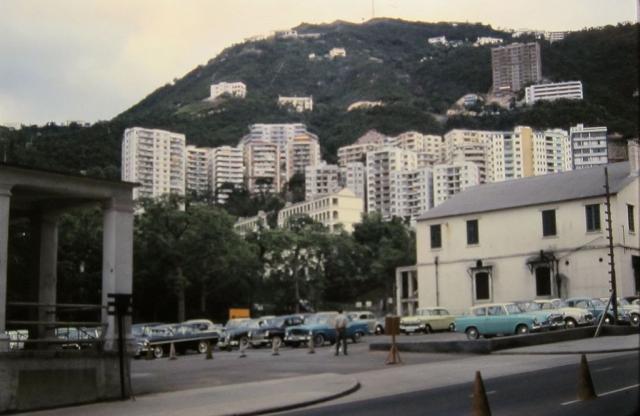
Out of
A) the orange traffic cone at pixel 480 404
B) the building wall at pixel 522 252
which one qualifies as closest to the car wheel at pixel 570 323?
the building wall at pixel 522 252

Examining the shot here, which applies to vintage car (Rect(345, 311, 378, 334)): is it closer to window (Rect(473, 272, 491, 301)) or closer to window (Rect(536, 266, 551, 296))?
window (Rect(473, 272, 491, 301))

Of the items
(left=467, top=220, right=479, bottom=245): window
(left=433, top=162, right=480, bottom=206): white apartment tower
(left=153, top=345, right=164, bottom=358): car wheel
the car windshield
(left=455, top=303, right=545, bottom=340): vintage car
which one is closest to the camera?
(left=455, top=303, right=545, bottom=340): vintage car

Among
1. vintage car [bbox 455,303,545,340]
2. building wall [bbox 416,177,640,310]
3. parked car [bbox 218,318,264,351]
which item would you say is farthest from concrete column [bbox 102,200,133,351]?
building wall [bbox 416,177,640,310]

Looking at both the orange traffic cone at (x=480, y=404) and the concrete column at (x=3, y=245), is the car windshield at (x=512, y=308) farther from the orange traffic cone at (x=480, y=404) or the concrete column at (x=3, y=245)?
the orange traffic cone at (x=480, y=404)

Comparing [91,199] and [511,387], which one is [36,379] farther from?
[511,387]

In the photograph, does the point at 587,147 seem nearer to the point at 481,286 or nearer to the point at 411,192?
the point at 481,286

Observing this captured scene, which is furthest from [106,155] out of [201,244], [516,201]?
[516,201]
